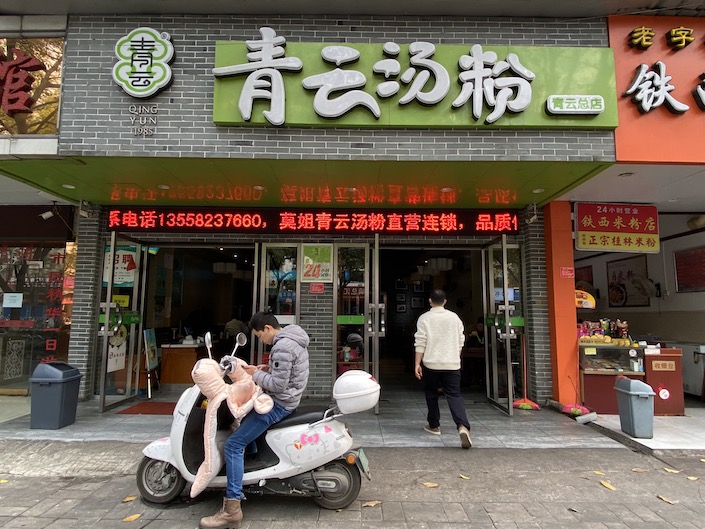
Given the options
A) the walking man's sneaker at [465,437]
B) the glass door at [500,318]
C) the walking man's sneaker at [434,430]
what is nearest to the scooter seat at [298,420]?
the walking man's sneaker at [465,437]

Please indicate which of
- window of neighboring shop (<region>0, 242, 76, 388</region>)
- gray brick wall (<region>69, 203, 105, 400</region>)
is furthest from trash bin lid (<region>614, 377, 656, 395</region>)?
window of neighboring shop (<region>0, 242, 76, 388</region>)

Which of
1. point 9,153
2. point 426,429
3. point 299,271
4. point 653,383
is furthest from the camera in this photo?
point 299,271

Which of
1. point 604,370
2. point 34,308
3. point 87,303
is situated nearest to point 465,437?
point 604,370

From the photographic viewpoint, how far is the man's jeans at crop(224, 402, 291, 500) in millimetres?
3252

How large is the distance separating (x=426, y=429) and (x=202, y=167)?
171 inches

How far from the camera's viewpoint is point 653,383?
6527 mm

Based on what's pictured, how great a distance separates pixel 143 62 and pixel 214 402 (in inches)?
168

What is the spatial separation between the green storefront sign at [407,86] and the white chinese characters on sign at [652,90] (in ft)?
1.32

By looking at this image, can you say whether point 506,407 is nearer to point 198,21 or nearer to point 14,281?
point 198,21

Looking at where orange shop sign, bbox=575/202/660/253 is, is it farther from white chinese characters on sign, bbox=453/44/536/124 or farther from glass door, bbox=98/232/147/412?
glass door, bbox=98/232/147/412

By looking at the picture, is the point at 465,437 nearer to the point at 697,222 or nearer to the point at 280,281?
the point at 280,281

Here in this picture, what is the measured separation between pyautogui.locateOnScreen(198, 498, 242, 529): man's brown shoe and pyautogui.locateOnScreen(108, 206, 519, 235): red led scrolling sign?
4526 millimetres

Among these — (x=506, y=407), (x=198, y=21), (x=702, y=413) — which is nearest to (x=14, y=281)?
(x=198, y=21)

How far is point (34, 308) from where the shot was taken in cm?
798
